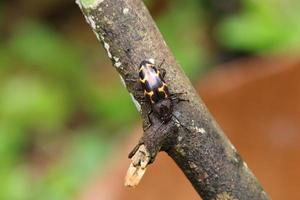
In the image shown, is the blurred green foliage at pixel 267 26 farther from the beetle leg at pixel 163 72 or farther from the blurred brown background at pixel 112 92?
the beetle leg at pixel 163 72

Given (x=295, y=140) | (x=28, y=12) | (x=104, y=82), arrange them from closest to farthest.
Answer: (x=295, y=140) < (x=104, y=82) < (x=28, y=12)

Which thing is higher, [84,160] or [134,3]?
[84,160]

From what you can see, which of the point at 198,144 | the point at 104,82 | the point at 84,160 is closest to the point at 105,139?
the point at 84,160

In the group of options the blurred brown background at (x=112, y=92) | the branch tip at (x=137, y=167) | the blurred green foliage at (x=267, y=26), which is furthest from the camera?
the blurred green foliage at (x=267, y=26)

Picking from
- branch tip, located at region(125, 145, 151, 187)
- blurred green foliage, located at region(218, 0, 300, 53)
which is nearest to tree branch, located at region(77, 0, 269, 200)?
branch tip, located at region(125, 145, 151, 187)

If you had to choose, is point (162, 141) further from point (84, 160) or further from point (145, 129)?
point (84, 160)

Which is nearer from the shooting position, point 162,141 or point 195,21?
point 162,141

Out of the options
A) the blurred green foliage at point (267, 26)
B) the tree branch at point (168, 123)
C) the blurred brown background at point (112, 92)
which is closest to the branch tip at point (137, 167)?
the tree branch at point (168, 123)
